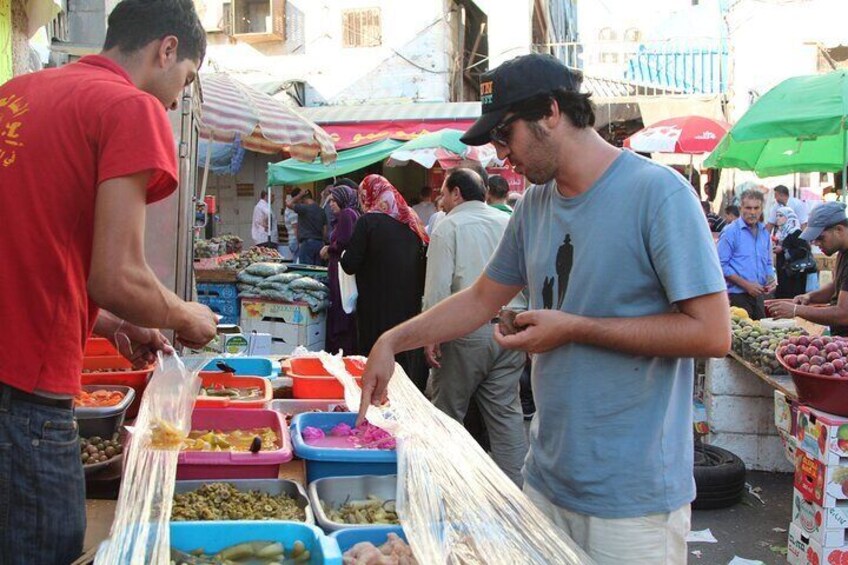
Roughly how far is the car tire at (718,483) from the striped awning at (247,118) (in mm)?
5113

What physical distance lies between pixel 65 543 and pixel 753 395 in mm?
5836

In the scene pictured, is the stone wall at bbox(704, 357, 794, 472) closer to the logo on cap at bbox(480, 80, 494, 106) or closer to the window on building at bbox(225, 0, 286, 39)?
the logo on cap at bbox(480, 80, 494, 106)

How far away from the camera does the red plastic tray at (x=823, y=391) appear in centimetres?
436

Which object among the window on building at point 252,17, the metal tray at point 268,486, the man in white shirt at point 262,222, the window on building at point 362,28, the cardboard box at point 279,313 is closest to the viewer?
the metal tray at point 268,486

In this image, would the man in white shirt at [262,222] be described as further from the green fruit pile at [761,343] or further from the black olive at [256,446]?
the black olive at [256,446]

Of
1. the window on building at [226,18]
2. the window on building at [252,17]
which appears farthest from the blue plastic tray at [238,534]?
the window on building at [226,18]

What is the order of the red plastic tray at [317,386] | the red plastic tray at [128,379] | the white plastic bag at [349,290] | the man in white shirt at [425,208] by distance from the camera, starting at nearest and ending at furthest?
1. the red plastic tray at [128,379]
2. the red plastic tray at [317,386]
3. the white plastic bag at [349,290]
4. the man in white shirt at [425,208]

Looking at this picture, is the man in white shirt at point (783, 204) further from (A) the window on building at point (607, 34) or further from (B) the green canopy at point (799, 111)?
(A) the window on building at point (607, 34)

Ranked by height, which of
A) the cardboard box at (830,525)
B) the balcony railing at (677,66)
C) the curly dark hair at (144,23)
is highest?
the balcony railing at (677,66)

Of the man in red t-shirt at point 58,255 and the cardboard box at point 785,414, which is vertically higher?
the man in red t-shirt at point 58,255

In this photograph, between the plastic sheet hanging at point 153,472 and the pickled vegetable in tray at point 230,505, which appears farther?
the pickled vegetable in tray at point 230,505

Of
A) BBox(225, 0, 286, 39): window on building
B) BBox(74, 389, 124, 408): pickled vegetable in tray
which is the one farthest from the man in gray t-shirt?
BBox(225, 0, 286, 39): window on building

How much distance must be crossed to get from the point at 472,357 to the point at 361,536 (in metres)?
3.19

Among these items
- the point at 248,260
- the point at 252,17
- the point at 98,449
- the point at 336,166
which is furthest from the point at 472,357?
Answer: the point at 252,17
